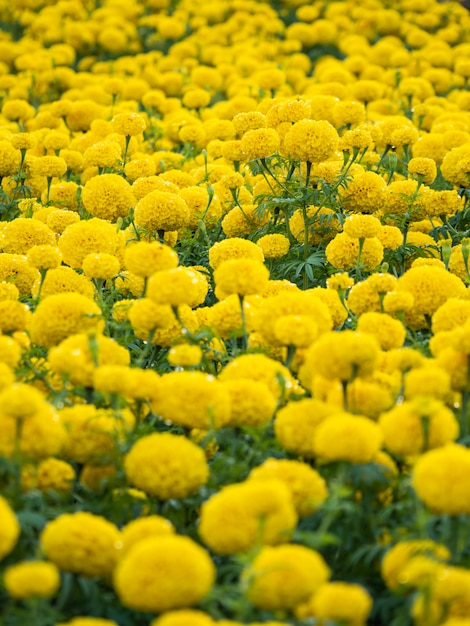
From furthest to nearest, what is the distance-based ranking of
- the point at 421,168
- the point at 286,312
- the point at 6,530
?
1. the point at 421,168
2. the point at 286,312
3. the point at 6,530

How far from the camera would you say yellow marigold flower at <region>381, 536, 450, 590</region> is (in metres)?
2.17

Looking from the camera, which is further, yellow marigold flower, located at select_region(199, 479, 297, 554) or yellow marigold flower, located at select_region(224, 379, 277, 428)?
yellow marigold flower, located at select_region(224, 379, 277, 428)

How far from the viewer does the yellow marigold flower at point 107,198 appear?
4.36m

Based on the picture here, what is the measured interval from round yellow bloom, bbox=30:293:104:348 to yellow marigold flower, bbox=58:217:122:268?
0.78m

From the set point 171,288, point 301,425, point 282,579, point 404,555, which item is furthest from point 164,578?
point 171,288

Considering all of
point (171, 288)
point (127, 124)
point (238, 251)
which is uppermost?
point (171, 288)

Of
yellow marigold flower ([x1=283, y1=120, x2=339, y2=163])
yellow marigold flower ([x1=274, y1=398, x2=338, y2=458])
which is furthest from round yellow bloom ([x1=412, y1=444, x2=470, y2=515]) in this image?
yellow marigold flower ([x1=283, y1=120, x2=339, y2=163])

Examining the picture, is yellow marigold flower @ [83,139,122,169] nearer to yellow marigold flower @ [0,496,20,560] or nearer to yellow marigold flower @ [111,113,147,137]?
yellow marigold flower @ [111,113,147,137]

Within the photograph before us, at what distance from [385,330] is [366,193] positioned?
1.59 metres

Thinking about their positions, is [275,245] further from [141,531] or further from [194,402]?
[141,531]

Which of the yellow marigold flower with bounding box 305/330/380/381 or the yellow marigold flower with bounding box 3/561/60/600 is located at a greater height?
the yellow marigold flower with bounding box 305/330/380/381

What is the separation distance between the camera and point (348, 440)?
7.36 feet

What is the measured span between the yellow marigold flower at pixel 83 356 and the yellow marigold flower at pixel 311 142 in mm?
1630

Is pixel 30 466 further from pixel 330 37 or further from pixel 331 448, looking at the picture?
pixel 330 37
